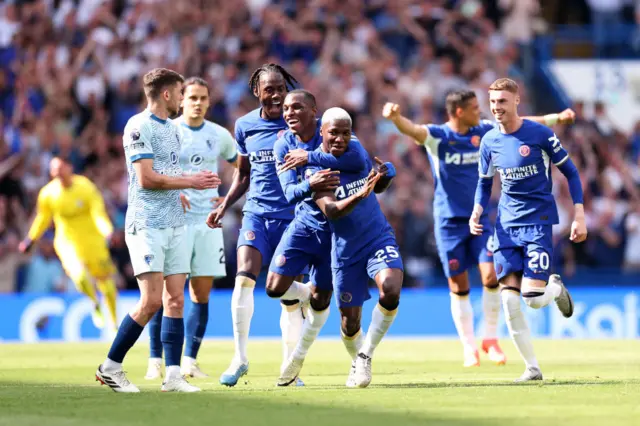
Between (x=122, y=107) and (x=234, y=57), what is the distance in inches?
98.2

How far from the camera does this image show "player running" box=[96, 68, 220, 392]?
31.6ft

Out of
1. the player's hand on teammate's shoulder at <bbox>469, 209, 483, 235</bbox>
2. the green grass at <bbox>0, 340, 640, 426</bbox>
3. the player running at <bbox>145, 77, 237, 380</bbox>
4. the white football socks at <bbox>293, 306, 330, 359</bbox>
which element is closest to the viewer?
the green grass at <bbox>0, 340, 640, 426</bbox>

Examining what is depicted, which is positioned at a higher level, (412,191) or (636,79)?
(636,79)

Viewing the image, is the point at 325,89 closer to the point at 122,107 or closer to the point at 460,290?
the point at 122,107

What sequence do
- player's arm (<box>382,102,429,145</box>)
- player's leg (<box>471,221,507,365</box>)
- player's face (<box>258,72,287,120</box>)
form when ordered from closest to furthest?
player's face (<box>258,72,287,120</box>) < player's arm (<box>382,102,429,145</box>) < player's leg (<box>471,221,507,365</box>)

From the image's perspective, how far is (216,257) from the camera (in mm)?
12375

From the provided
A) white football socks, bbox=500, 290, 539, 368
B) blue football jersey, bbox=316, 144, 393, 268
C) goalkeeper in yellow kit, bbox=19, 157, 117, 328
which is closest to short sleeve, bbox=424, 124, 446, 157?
white football socks, bbox=500, 290, 539, 368

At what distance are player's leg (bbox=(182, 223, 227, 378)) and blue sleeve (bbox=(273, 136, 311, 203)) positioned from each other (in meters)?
2.06

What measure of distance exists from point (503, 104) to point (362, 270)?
6.89 ft

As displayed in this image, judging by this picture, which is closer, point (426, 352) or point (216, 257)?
point (216, 257)

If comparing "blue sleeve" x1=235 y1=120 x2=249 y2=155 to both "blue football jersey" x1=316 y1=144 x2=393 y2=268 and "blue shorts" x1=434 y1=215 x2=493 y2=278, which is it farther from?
"blue shorts" x1=434 y1=215 x2=493 y2=278

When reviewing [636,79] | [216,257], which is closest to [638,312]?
[636,79]

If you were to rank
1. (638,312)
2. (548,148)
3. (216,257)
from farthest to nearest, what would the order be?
1. (638,312)
2. (216,257)
3. (548,148)

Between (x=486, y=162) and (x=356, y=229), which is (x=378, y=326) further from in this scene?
(x=486, y=162)
